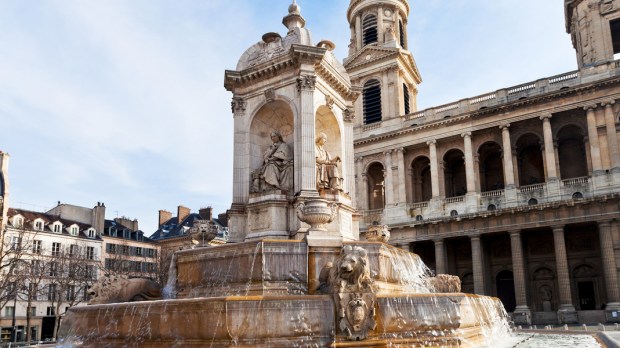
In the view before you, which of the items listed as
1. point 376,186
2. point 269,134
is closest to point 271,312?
point 269,134

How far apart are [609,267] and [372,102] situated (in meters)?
25.2

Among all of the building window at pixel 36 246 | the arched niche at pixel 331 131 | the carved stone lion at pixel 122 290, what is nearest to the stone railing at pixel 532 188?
the arched niche at pixel 331 131

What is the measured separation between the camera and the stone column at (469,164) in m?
43.4

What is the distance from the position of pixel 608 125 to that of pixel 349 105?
29954 millimetres

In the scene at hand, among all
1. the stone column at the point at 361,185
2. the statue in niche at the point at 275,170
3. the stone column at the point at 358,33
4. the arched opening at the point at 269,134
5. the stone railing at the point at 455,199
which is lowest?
the statue in niche at the point at 275,170

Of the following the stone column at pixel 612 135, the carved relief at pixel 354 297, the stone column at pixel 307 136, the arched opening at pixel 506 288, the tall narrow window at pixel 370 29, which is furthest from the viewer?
the tall narrow window at pixel 370 29

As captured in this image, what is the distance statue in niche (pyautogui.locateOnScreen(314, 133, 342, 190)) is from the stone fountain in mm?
40

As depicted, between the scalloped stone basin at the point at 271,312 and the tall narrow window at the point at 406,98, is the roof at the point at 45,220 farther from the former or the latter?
the scalloped stone basin at the point at 271,312

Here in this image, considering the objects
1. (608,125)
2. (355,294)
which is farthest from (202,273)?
(608,125)

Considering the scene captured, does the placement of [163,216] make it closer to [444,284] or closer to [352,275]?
[444,284]

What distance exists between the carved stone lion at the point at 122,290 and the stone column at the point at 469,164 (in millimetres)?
34490

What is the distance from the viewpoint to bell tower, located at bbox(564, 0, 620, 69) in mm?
41969

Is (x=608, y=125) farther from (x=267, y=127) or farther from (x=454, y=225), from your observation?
(x=267, y=127)

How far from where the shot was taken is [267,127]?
15.9 meters
